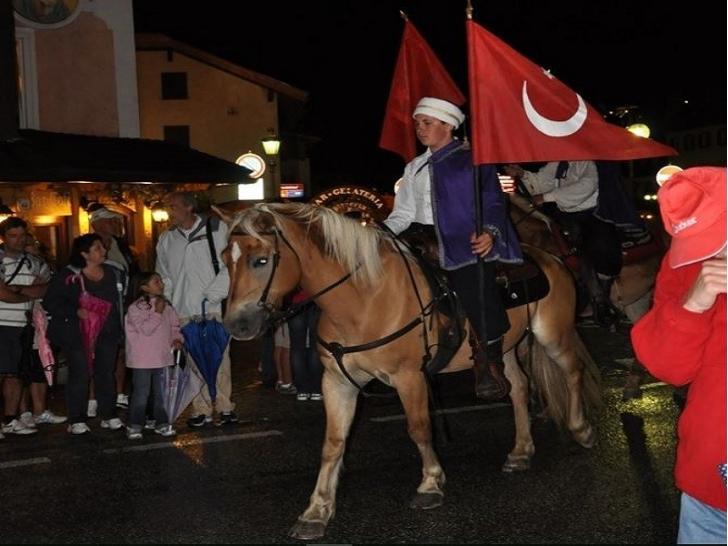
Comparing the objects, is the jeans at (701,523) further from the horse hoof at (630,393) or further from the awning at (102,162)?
the awning at (102,162)

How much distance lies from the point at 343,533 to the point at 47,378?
14.1ft

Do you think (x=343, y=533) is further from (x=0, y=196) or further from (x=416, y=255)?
(x=0, y=196)

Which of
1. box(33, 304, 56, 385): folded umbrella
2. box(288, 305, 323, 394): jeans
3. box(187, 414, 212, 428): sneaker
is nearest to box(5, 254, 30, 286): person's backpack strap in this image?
box(33, 304, 56, 385): folded umbrella

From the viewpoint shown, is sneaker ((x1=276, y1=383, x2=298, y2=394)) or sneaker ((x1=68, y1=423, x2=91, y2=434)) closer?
sneaker ((x1=68, y1=423, x2=91, y2=434))

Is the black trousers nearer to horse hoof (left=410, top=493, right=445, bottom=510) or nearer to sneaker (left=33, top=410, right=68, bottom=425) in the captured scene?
horse hoof (left=410, top=493, right=445, bottom=510)

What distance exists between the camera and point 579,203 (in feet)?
27.0

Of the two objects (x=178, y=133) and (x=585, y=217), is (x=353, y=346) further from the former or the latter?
(x=178, y=133)

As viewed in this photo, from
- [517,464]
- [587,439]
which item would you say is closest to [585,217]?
[587,439]

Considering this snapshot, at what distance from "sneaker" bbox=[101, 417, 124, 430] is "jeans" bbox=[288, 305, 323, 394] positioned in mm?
2040

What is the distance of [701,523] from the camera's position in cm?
266

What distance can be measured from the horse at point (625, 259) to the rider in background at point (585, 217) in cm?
16

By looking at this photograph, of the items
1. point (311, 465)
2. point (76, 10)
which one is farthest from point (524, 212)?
point (76, 10)

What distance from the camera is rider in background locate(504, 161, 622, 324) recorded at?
8141mm

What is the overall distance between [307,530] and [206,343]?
124 inches
